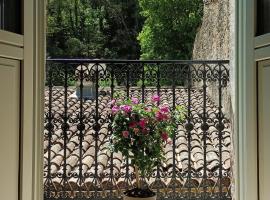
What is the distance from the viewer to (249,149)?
5.59ft

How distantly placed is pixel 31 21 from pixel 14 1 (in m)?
0.11

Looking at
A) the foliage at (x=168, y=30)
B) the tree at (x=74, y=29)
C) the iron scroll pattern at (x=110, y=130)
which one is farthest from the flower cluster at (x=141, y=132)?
the tree at (x=74, y=29)

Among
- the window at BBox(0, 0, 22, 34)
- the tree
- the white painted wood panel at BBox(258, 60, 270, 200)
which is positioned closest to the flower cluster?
the white painted wood panel at BBox(258, 60, 270, 200)

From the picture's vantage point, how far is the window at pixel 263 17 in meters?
1.59

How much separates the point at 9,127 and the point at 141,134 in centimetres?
123

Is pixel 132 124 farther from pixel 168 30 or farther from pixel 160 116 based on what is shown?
pixel 168 30

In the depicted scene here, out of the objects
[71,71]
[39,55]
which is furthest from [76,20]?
[39,55]

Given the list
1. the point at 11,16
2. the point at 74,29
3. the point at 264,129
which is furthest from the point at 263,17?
the point at 74,29

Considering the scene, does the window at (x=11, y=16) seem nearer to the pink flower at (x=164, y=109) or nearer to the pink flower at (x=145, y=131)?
the pink flower at (x=145, y=131)

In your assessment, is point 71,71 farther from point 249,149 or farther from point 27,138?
point 249,149

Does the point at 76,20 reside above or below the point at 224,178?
above

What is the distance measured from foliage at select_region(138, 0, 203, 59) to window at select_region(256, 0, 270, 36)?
15.3m

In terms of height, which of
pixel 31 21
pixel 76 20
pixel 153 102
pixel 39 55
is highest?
pixel 76 20

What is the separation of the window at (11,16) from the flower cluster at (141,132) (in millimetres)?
1223
